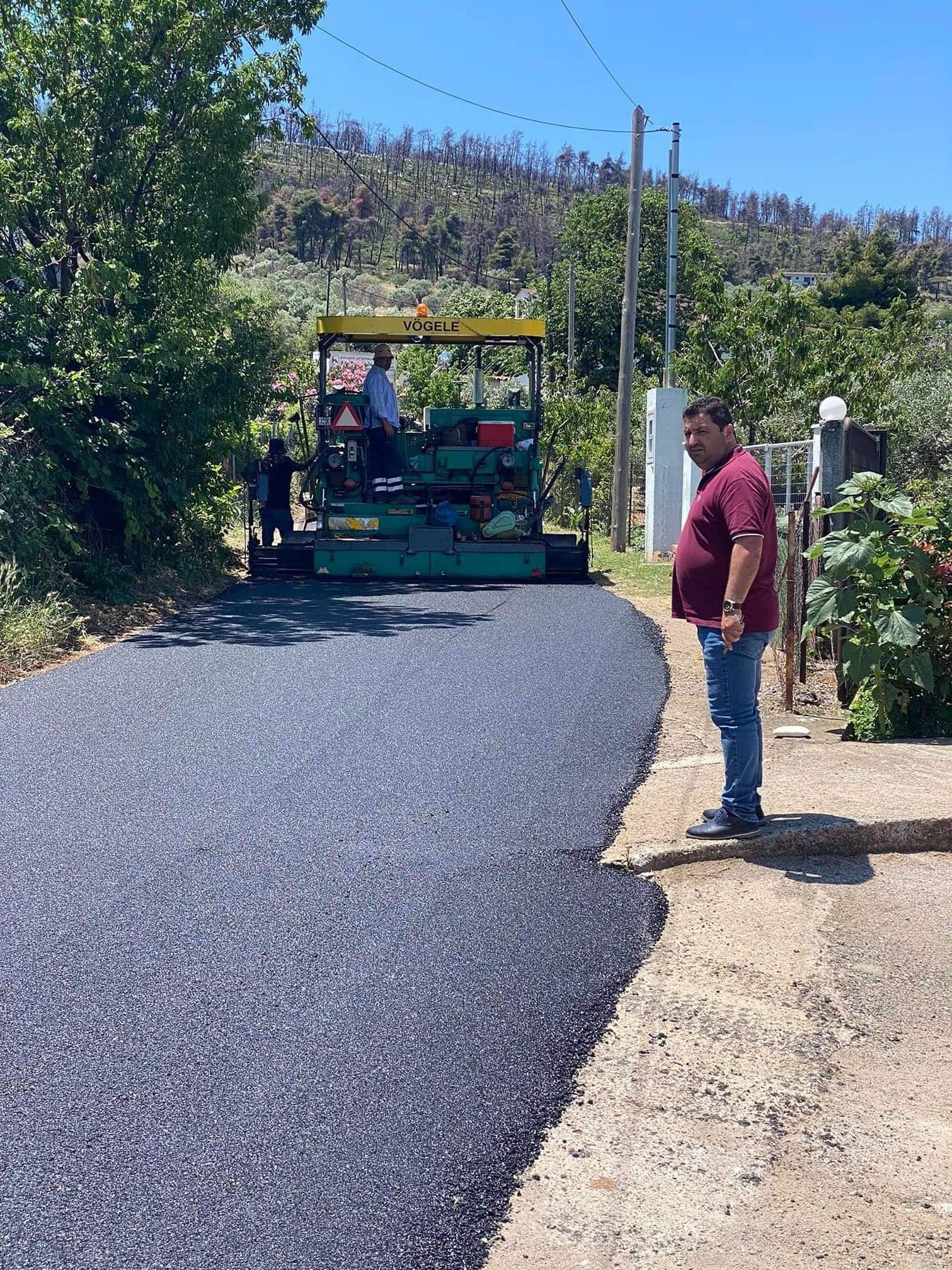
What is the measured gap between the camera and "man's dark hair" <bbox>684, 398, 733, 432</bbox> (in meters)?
5.92

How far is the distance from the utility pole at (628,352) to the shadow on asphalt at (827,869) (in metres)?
15.9

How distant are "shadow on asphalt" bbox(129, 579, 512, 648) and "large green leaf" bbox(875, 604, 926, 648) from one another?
17.1 ft

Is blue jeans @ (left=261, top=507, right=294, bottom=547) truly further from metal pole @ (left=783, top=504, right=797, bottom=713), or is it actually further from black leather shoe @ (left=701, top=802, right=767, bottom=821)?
black leather shoe @ (left=701, top=802, right=767, bottom=821)

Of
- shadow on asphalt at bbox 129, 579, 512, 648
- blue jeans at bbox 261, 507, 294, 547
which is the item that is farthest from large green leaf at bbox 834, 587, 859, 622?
blue jeans at bbox 261, 507, 294, 547

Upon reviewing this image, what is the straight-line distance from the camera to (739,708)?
600 cm

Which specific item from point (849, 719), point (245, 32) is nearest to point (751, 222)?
point (245, 32)

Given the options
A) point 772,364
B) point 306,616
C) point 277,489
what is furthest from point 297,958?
point 772,364

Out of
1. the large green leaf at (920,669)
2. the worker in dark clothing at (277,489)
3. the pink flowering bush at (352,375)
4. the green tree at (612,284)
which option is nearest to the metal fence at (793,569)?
the large green leaf at (920,669)

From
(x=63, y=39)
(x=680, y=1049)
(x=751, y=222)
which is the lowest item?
(x=680, y=1049)

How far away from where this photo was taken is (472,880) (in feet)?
18.6

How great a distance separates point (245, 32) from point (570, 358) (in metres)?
27.1

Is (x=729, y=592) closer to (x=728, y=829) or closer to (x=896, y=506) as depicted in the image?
(x=728, y=829)

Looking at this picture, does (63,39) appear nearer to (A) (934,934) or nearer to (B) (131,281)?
(B) (131,281)

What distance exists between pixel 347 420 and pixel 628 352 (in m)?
6.68
